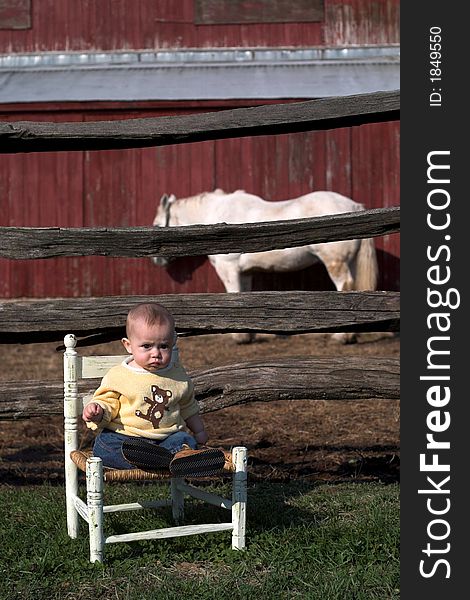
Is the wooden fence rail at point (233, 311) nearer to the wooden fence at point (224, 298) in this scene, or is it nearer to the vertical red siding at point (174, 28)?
the wooden fence at point (224, 298)

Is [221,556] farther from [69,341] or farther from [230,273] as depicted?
[230,273]

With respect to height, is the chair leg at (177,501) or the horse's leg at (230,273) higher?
the horse's leg at (230,273)

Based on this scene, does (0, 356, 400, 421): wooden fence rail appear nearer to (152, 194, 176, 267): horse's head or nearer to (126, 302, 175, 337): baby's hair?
(126, 302, 175, 337): baby's hair

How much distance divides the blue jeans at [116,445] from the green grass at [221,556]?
33 cm

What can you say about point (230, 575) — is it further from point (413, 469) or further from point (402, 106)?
point (402, 106)

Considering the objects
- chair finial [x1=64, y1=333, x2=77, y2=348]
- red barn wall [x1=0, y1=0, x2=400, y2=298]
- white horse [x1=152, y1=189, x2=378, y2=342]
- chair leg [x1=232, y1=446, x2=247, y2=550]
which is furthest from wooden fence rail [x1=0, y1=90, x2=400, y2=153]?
red barn wall [x1=0, y1=0, x2=400, y2=298]

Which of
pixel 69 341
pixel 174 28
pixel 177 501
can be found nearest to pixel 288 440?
pixel 177 501

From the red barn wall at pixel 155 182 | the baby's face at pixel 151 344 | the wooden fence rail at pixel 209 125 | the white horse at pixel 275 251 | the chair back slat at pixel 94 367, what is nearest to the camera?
the baby's face at pixel 151 344

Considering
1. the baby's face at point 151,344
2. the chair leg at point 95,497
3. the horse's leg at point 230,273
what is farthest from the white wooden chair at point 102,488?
the horse's leg at point 230,273

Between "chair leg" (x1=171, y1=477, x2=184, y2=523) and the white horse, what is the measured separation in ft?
21.7

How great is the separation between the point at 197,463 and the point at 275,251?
7671mm

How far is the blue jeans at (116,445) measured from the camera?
363cm

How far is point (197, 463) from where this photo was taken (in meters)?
3.48

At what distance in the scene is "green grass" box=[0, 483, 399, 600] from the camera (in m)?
3.22
